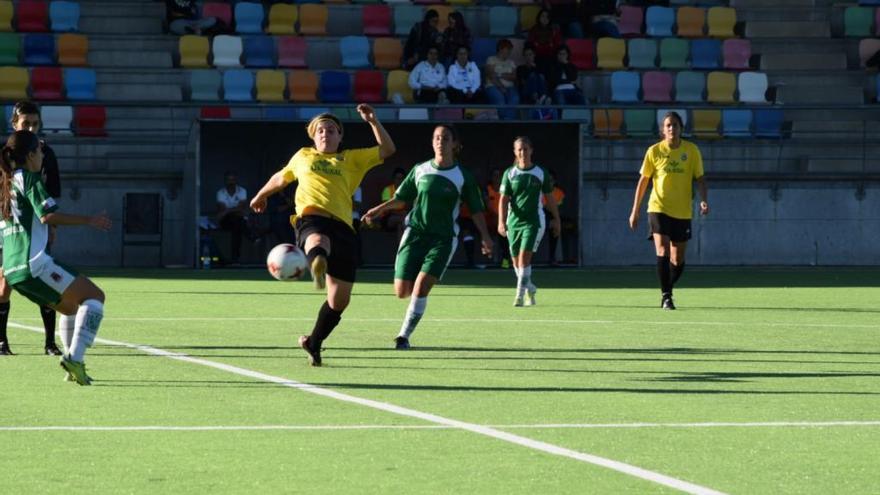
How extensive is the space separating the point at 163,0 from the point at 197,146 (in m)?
6.68

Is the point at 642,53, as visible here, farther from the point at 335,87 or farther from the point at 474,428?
the point at 474,428

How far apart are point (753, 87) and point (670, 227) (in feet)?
52.0

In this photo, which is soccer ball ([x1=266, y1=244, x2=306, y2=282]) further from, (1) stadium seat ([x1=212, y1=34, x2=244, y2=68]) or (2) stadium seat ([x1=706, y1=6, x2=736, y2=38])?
(2) stadium seat ([x1=706, y1=6, x2=736, y2=38])

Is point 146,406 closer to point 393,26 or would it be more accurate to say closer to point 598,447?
point 598,447

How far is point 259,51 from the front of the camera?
35969 millimetres

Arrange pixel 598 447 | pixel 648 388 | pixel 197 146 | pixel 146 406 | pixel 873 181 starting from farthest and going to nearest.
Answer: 1. pixel 873 181
2. pixel 197 146
3. pixel 648 388
4. pixel 146 406
5. pixel 598 447

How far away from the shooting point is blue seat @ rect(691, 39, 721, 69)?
37.3 meters

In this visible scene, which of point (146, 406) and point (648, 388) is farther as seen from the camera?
point (648, 388)

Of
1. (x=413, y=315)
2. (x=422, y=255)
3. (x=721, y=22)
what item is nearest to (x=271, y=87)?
(x=721, y=22)

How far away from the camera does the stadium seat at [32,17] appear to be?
3584 centimetres

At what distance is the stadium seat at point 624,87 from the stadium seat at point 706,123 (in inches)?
64.5

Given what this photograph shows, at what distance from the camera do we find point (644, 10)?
125 ft

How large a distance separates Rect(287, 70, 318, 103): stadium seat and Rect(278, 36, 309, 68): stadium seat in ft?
2.28

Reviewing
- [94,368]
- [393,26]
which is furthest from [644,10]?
[94,368]
